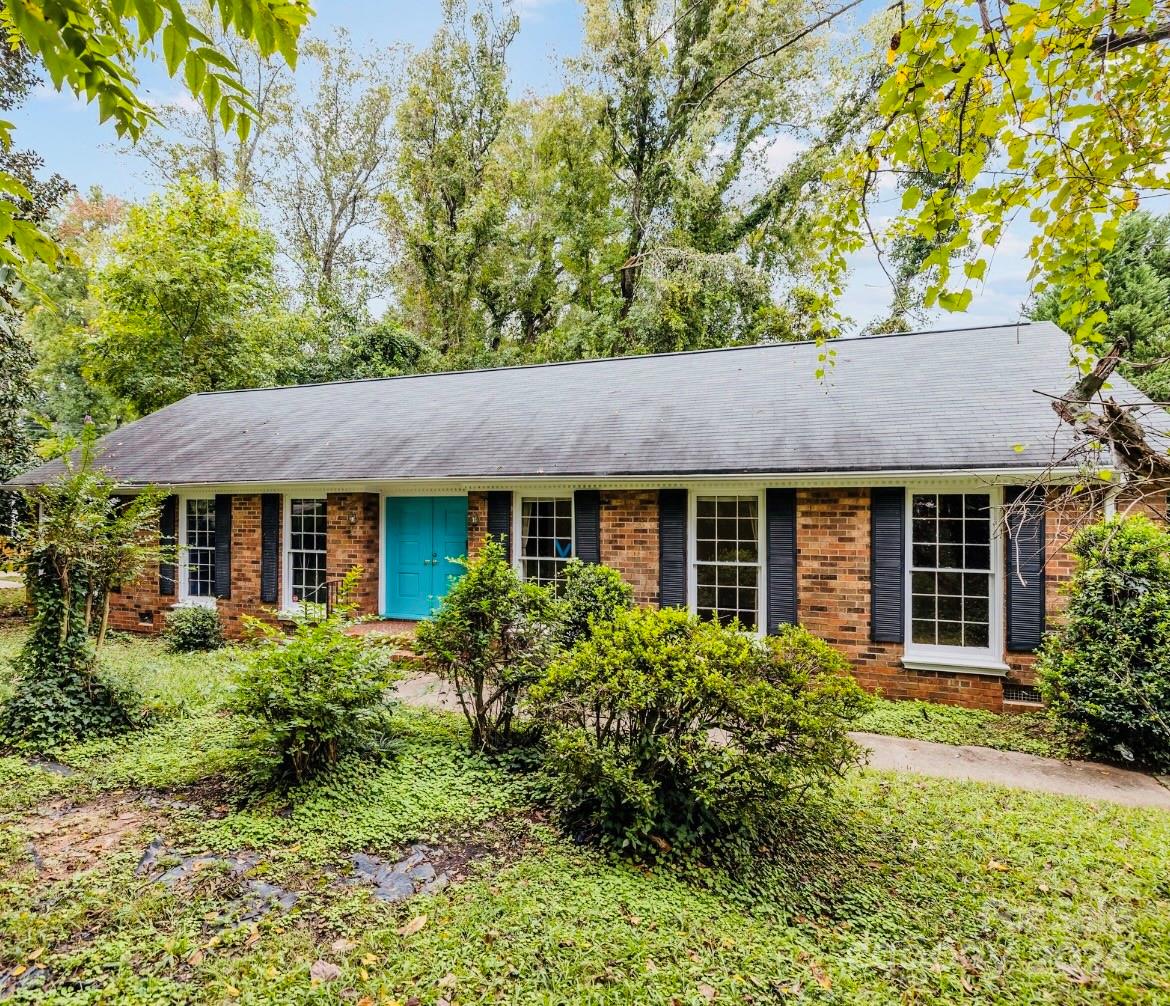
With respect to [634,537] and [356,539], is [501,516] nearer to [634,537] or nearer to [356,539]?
[634,537]

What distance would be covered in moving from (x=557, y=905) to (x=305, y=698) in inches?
95.6

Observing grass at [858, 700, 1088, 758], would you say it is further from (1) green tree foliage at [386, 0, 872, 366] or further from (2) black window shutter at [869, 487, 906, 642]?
(1) green tree foliage at [386, 0, 872, 366]

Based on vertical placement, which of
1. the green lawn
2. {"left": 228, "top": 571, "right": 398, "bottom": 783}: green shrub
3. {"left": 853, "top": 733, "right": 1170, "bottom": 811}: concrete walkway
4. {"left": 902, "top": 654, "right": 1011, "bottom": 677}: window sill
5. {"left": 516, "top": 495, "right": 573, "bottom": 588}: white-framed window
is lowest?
{"left": 853, "top": 733, "right": 1170, "bottom": 811}: concrete walkway

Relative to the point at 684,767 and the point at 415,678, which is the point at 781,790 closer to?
the point at 684,767

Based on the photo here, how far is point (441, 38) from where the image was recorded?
75.7ft

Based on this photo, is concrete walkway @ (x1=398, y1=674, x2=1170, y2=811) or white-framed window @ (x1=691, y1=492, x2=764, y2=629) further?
white-framed window @ (x1=691, y1=492, x2=764, y2=629)

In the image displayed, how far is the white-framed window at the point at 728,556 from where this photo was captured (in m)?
8.27

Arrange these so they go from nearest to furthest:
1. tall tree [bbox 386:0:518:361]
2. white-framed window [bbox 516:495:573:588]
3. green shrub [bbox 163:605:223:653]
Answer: white-framed window [bbox 516:495:573:588], green shrub [bbox 163:605:223:653], tall tree [bbox 386:0:518:361]

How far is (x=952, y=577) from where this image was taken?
7363 mm

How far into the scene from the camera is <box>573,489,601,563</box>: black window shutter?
8844 millimetres

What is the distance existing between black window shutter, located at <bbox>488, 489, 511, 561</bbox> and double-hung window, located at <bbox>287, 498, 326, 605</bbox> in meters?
3.12

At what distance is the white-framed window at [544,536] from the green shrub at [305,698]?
4332mm

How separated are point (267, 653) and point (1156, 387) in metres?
20.6

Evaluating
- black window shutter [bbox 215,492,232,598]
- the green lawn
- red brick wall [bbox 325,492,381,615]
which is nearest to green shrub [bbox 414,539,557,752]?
the green lawn
